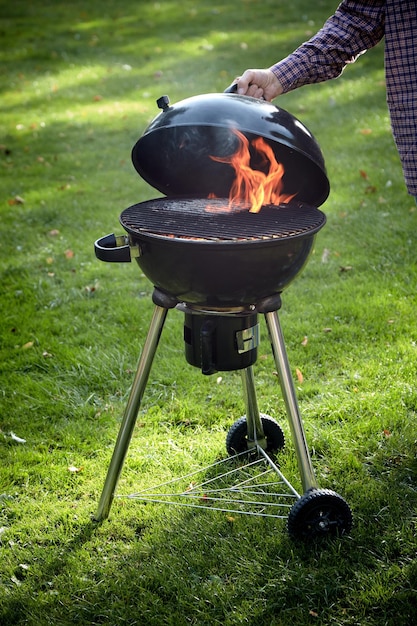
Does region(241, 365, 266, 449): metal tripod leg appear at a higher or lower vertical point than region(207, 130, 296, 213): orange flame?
lower

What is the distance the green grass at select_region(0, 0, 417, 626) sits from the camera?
2.27 meters

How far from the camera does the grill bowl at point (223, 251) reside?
205 centimetres

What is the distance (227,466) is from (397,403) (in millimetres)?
839

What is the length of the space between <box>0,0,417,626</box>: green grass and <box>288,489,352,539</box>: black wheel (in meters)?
0.05

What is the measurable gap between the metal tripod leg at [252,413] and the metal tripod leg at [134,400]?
42 centimetres

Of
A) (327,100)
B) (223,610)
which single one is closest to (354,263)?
(223,610)

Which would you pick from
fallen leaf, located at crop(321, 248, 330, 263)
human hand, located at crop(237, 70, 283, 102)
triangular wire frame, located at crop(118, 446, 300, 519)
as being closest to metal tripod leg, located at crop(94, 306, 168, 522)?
triangular wire frame, located at crop(118, 446, 300, 519)

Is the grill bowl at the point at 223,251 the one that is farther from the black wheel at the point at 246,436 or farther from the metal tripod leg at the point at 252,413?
the black wheel at the point at 246,436

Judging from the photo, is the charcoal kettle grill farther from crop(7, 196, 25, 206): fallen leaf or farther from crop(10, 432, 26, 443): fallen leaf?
crop(7, 196, 25, 206): fallen leaf

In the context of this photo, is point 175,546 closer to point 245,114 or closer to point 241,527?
point 241,527

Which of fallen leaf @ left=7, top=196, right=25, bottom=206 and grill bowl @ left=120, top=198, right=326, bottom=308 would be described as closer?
grill bowl @ left=120, top=198, right=326, bottom=308

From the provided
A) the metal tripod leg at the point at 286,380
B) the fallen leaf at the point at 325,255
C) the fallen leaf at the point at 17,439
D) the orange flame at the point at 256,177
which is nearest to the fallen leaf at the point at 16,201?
the fallen leaf at the point at 325,255

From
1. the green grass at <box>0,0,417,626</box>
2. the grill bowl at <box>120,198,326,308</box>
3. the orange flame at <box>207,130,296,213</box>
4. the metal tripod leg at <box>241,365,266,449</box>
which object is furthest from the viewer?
the metal tripod leg at <box>241,365,266,449</box>

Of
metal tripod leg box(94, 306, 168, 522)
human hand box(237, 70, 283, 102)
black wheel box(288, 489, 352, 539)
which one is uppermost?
human hand box(237, 70, 283, 102)
